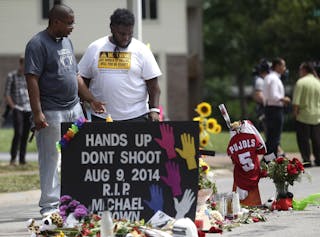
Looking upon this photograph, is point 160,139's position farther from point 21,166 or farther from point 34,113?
point 21,166

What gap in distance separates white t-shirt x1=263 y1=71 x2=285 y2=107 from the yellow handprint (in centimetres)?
793

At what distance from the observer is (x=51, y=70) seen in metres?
8.70

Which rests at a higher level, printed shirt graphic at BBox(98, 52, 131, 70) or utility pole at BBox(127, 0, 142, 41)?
utility pole at BBox(127, 0, 142, 41)

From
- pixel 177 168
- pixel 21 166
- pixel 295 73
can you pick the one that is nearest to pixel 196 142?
pixel 177 168

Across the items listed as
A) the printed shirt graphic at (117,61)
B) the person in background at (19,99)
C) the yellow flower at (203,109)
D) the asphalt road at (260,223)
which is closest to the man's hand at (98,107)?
the printed shirt graphic at (117,61)

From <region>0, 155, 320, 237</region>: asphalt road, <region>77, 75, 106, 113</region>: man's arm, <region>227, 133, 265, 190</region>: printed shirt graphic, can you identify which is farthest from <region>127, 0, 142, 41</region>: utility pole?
<region>77, 75, 106, 113</region>: man's arm

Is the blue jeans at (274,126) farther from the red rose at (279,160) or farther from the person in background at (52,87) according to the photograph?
the person in background at (52,87)

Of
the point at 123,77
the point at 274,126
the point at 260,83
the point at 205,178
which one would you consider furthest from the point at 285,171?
the point at 260,83

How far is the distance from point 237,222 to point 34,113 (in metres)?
2.23

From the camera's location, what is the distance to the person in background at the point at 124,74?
874 cm

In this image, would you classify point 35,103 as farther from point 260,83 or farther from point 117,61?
point 260,83

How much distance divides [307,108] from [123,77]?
735cm

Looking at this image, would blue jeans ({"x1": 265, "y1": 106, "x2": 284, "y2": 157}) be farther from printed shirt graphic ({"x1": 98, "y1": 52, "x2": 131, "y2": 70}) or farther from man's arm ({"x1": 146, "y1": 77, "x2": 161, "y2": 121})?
printed shirt graphic ({"x1": 98, "y1": 52, "x2": 131, "y2": 70})

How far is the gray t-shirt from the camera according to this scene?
8641 mm
